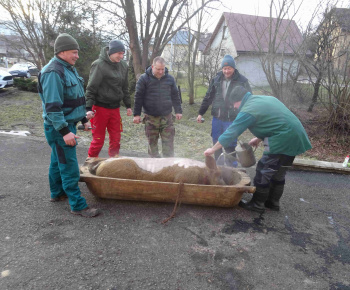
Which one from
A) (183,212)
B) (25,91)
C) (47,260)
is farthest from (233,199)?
(25,91)

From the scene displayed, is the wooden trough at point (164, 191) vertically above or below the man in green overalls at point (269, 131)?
below

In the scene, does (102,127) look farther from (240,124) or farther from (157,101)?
(240,124)

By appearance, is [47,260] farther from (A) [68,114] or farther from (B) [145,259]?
(A) [68,114]

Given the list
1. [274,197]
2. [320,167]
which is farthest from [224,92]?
[320,167]

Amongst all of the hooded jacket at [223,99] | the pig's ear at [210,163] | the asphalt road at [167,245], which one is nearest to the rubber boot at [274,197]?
the asphalt road at [167,245]

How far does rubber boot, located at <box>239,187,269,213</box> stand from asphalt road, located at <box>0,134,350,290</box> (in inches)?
4.1

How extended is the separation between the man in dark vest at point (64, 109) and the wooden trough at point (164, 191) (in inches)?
10.9

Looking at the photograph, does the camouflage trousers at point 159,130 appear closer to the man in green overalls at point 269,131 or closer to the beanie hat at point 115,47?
the beanie hat at point 115,47

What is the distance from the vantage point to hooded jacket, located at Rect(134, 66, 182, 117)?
462 cm

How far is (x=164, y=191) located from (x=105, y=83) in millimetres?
2113

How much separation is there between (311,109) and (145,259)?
30.5 ft

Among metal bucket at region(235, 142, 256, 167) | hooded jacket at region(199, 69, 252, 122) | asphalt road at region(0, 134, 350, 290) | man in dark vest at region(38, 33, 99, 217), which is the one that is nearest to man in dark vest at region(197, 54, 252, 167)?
hooded jacket at region(199, 69, 252, 122)

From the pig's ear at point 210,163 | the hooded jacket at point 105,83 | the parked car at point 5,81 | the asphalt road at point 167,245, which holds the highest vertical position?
the hooded jacket at point 105,83

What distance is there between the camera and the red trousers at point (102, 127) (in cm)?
452
